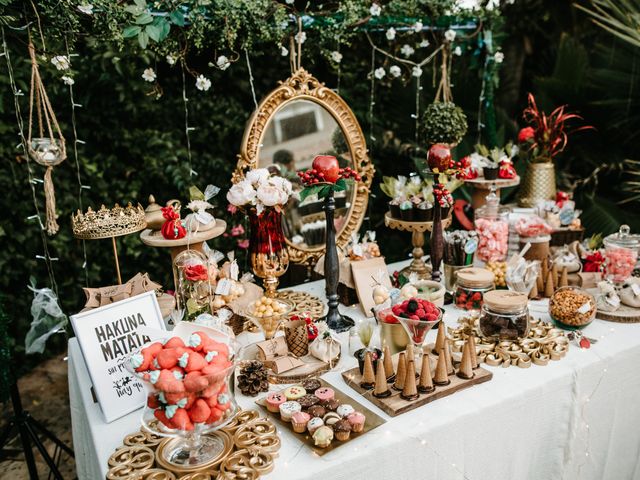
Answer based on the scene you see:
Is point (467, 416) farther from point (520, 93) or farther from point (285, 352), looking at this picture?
point (520, 93)

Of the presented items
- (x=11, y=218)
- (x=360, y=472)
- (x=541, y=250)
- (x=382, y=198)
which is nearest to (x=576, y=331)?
(x=541, y=250)

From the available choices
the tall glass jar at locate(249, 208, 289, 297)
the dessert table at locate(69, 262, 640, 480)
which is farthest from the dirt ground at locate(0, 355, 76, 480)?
the tall glass jar at locate(249, 208, 289, 297)

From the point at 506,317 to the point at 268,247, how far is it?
1.02 metres

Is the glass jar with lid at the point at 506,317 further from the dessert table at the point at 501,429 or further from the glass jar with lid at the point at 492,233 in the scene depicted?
the glass jar with lid at the point at 492,233

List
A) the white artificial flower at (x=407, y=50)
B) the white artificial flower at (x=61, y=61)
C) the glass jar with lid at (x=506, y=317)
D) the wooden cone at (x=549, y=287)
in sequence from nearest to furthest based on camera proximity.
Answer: the glass jar with lid at (x=506, y=317)
the white artificial flower at (x=61, y=61)
the wooden cone at (x=549, y=287)
the white artificial flower at (x=407, y=50)

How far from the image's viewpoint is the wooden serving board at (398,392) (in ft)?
5.25

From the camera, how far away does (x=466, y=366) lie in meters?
1.76

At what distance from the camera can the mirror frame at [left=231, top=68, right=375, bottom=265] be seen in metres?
2.51

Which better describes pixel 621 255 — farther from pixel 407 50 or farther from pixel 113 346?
pixel 113 346

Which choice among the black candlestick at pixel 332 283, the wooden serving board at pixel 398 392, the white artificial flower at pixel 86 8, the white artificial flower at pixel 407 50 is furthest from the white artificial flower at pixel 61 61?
the white artificial flower at pixel 407 50

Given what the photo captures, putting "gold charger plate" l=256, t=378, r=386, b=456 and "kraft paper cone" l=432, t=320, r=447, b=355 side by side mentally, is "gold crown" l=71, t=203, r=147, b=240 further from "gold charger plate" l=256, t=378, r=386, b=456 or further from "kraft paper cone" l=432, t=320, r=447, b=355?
"kraft paper cone" l=432, t=320, r=447, b=355

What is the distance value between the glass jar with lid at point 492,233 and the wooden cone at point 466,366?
914 millimetres

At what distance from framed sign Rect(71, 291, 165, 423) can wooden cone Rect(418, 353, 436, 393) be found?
849 mm

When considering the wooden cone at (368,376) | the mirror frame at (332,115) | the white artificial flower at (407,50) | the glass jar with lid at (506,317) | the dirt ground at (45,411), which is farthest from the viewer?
the white artificial flower at (407,50)
